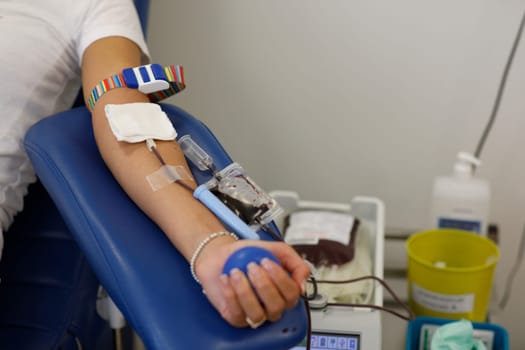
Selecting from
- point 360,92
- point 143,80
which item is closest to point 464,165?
point 360,92

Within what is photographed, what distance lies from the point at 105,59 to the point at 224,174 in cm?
34

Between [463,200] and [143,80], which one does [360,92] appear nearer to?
[463,200]

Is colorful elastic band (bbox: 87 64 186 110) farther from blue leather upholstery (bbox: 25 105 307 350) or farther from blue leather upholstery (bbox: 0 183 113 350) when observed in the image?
blue leather upholstery (bbox: 0 183 113 350)

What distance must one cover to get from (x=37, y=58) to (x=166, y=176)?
1.47 ft

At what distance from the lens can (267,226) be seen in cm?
92

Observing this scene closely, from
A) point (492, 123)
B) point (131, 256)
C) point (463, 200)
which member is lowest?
point (463, 200)

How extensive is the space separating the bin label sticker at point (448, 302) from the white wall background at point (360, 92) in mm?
398

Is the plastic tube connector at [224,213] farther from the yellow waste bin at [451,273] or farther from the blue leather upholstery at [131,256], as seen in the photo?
the yellow waste bin at [451,273]

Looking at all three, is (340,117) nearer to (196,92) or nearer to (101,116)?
(196,92)

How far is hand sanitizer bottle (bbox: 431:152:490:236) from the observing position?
1582 millimetres

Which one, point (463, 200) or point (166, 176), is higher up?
point (166, 176)

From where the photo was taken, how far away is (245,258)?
751 mm

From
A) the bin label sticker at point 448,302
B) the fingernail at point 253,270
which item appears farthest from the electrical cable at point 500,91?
the fingernail at point 253,270

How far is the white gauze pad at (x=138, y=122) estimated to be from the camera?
3.14 feet
